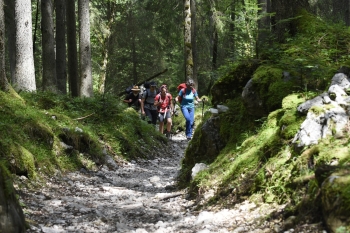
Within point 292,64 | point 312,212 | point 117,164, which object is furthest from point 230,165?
point 117,164

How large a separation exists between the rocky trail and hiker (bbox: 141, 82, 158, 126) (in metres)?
6.64

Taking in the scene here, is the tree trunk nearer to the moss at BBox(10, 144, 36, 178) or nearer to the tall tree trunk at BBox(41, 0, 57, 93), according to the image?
the tall tree trunk at BBox(41, 0, 57, 93)

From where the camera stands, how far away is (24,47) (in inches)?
473

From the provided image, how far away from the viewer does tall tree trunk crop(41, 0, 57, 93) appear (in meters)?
13.8

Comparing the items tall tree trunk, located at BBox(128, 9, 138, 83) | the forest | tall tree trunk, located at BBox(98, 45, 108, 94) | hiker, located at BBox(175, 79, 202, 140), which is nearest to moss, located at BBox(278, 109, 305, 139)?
the forest

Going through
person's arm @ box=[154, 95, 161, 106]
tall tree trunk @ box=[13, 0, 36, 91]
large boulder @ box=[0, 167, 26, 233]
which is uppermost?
tall tree trunk @ box=[13, 0, 36, 91]

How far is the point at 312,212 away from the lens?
11.4 ft

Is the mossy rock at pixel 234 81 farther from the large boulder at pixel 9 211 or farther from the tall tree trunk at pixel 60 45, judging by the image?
the tall tree trunk at pixel 60 45

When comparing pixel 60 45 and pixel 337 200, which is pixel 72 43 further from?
pixel 337 200

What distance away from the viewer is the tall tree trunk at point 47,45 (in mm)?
13820

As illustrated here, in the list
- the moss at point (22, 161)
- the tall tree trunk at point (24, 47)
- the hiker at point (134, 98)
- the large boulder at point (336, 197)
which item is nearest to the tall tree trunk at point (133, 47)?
the hiker at point (134, 98)

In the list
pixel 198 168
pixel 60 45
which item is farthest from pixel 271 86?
pixel 60 45

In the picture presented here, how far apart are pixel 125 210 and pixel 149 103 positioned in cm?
949

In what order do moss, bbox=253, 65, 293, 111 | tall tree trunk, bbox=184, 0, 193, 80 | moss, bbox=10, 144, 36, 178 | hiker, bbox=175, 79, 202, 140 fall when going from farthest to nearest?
tall tree trunk, bbox=184, 0, 193, 80, hiker, bbox=175, 79, 202, 140, moss, bbox=10, 144, 36, 178, moss, bbox=253, 65, 293, 111
